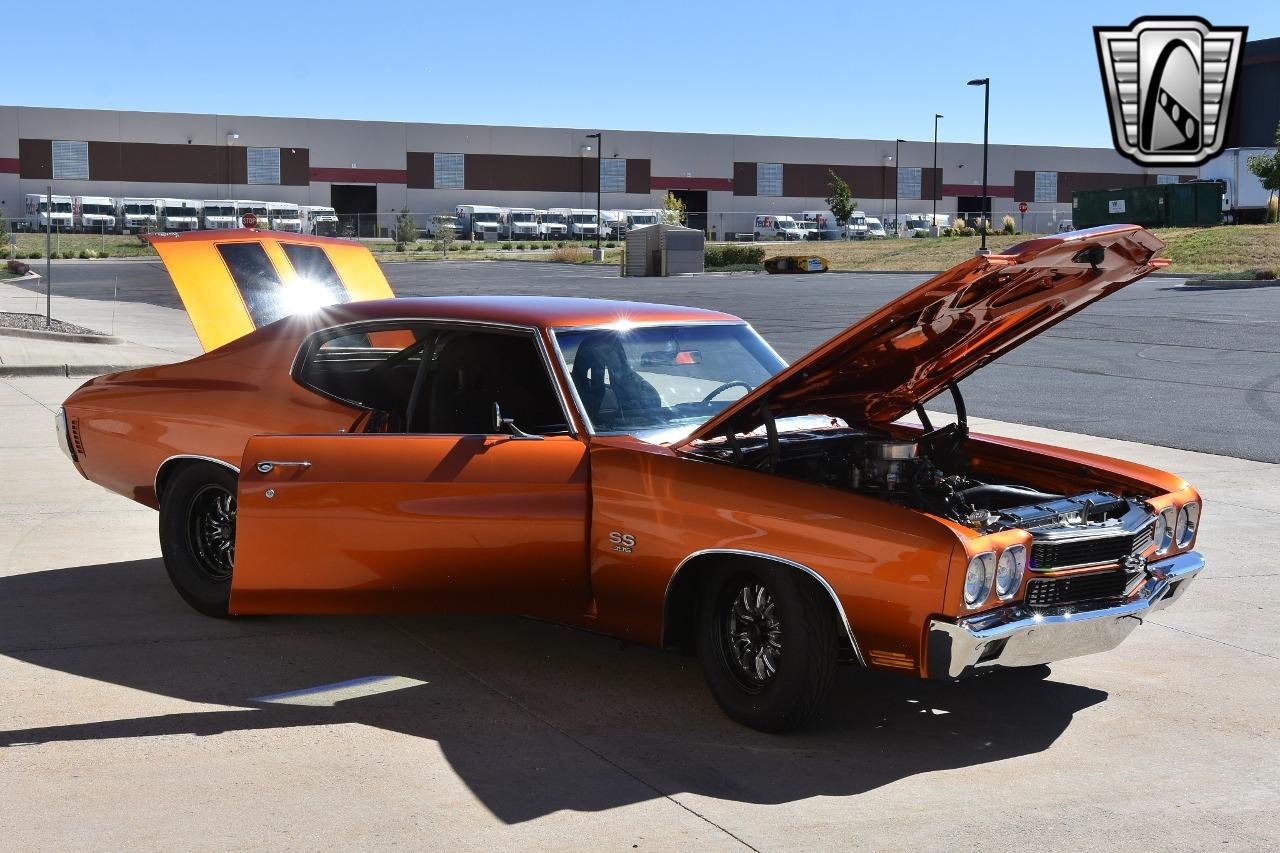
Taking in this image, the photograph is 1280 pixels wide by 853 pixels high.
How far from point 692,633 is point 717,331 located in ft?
5.24

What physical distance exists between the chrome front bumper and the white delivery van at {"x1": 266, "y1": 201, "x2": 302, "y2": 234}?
68.3 meters

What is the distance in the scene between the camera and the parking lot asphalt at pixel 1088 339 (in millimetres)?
13492

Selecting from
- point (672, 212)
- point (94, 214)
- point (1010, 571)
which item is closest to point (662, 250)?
point (672, 212)

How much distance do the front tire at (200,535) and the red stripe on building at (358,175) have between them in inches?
3197

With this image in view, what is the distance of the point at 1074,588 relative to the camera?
16.1ft

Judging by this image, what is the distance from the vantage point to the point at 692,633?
5316 millimetres

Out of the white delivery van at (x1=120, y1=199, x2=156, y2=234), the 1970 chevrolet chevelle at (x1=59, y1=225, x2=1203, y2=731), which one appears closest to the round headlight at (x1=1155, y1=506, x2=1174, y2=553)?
the 1970 chevrolet chevelle at (x1=59, y1=225, x2=1203, y2=731)

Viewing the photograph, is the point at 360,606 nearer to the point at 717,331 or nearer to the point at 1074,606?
the point at 717,331

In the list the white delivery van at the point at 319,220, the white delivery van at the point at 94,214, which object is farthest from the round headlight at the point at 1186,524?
the white delivery van at the point at 94,214

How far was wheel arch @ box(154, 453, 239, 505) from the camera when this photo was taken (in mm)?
6410

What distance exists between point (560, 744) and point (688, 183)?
89.6m

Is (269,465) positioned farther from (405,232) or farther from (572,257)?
(405,232)

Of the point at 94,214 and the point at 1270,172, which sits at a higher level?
the point at 1270,172

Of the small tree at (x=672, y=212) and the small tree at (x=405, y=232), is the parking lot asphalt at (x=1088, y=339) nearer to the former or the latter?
the small tree at (x=672, y=212)
